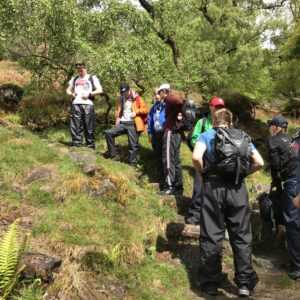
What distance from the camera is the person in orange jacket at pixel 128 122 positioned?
1002cm

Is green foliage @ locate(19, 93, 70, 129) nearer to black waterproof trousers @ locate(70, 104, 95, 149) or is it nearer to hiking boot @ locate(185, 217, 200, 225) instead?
black waterproof trousers @ locate(70, 104, 95, 149)

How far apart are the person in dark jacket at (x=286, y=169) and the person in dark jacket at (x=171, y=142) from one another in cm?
236

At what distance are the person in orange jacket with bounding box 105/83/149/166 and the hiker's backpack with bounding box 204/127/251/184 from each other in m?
4.48

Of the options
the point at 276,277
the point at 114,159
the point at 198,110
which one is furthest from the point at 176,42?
the point at 276,277

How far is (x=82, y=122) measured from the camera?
34.3 feet

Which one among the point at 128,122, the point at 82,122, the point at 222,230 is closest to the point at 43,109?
the point at 82,122

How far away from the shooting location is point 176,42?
18.3 meters

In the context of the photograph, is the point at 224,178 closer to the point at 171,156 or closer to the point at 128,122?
the point at 171,156

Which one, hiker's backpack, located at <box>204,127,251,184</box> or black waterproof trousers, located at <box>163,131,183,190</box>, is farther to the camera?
black waterproof trousers, located at <box>163,131,183,190</box>

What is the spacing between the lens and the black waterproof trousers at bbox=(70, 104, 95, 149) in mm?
10219

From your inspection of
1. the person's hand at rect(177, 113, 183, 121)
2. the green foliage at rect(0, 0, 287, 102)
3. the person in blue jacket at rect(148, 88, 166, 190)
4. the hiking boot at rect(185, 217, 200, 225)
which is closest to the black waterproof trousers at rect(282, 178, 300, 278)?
the hiking boot at rect(185, 217, 200, 225)

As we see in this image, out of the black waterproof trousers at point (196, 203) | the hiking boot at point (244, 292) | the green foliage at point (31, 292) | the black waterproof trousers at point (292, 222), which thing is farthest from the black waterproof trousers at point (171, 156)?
the green foliage at point (31, 292)

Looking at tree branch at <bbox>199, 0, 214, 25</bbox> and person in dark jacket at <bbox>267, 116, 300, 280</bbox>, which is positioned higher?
tree branch at <bbox>199, 0, 214, 25</bbox>

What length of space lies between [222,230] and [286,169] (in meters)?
1.80
